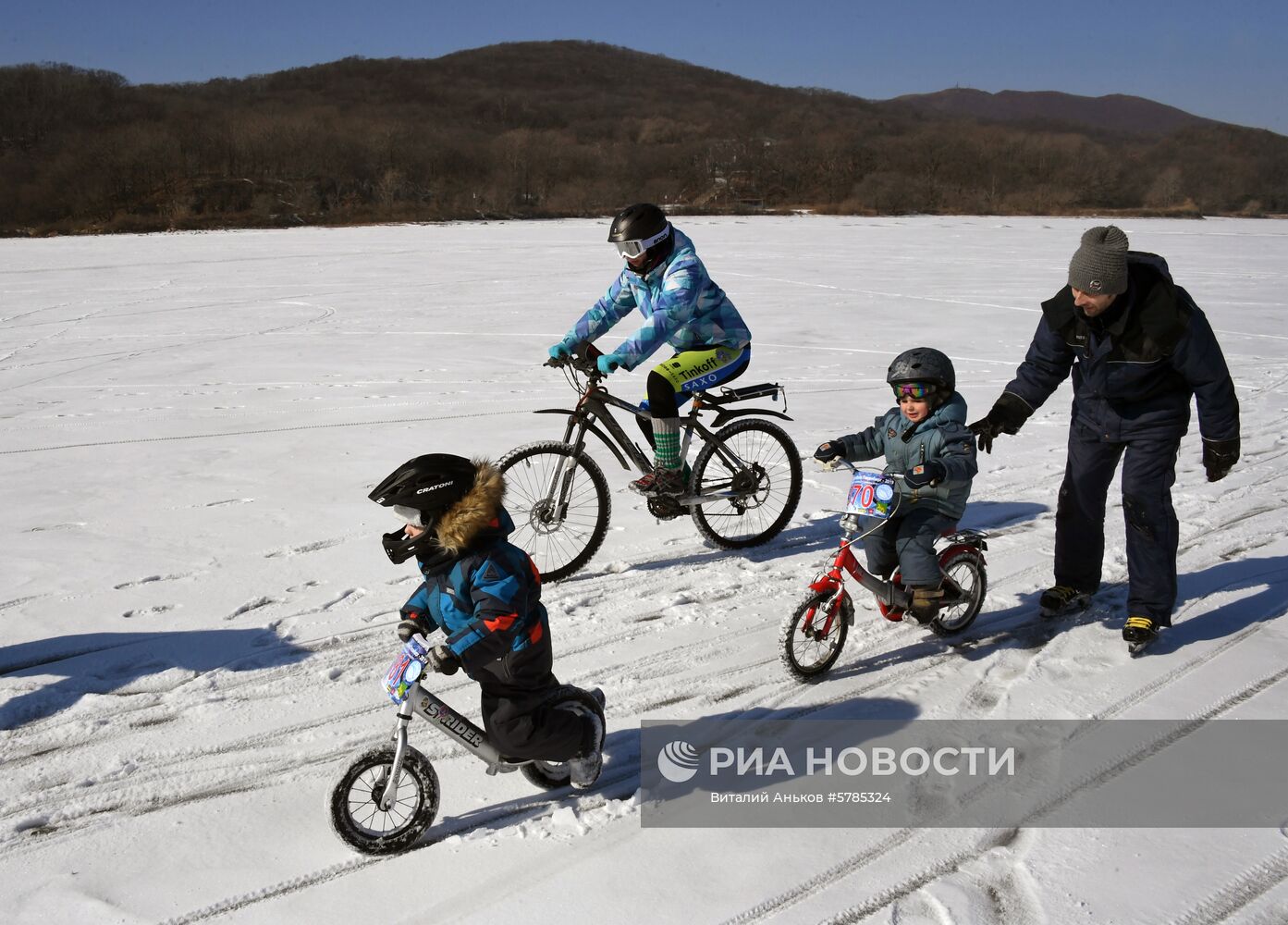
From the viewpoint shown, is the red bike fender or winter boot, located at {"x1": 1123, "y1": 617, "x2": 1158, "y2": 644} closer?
the red bike fender

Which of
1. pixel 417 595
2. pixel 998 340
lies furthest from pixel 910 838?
pixel 998 340

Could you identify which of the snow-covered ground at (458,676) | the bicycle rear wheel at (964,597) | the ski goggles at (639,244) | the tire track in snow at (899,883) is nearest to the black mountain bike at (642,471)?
the snow-covered ground at (458,676)

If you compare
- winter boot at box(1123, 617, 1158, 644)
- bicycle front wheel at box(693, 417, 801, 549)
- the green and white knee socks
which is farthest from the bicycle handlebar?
bicycle front wheel at box(693, 417, 801, 549)

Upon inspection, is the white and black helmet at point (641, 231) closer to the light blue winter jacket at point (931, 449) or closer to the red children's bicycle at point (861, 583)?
the light blue winter jacket at point (931, 449)

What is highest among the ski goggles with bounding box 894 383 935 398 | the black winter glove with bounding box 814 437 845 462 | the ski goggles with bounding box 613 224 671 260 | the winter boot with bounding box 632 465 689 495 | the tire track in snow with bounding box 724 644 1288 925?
the ski goggles with bounding box 613 224 671 260

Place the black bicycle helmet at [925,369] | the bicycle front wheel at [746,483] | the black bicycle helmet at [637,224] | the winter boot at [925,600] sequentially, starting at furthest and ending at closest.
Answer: the bicycle front wheel at [746,483]
the black bicycle helmet at [637,224]
the winter boot at [925,600]
the black bicycle helmet at [925,369]

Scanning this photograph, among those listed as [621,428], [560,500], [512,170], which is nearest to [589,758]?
[560,500]

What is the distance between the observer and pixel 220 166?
59.3 metres

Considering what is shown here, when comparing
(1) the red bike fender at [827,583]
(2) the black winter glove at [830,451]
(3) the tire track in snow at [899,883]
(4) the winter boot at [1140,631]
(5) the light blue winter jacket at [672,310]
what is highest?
(5) the light blue winter jacket at [672,310]

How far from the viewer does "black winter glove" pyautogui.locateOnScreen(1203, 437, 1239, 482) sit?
4742mm

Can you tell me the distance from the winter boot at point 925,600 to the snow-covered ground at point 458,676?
301 millimetres

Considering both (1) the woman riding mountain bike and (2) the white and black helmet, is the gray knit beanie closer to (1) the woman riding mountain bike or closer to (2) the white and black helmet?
(1) the woman riding mountain bike

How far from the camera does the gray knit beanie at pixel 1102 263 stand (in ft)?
14.9

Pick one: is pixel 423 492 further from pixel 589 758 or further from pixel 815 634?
pixel 815 634
